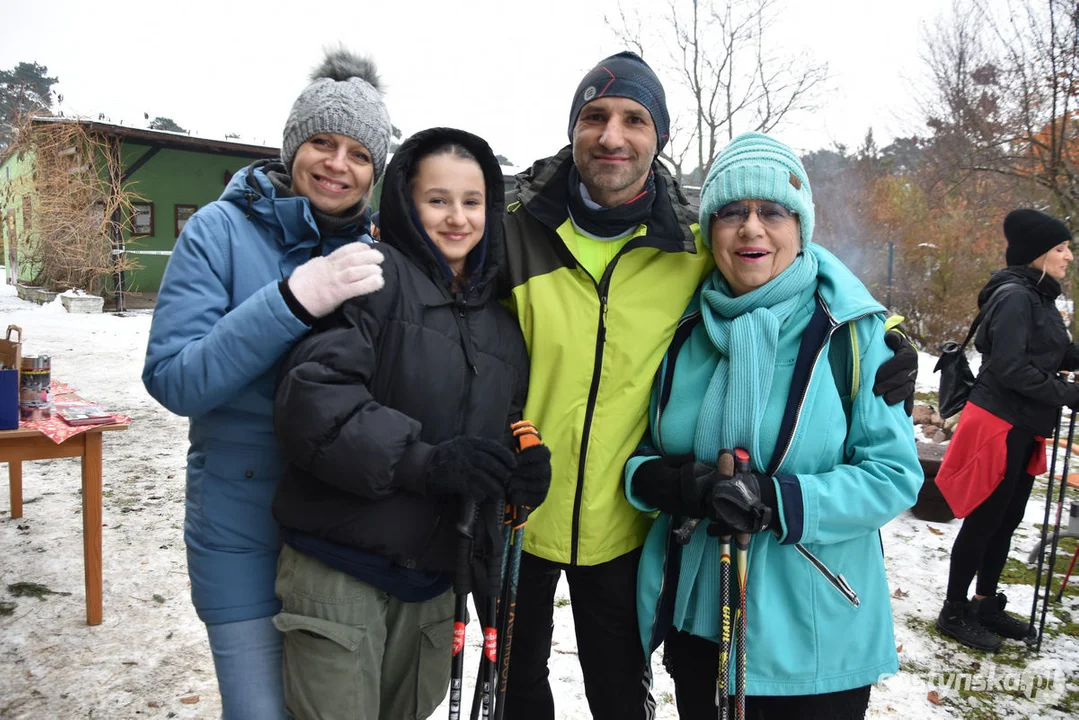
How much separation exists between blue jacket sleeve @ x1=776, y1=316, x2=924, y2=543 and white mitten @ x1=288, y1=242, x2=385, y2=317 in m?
1.18

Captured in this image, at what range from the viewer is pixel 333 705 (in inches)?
67.8

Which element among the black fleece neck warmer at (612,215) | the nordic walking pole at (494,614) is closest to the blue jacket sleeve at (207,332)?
the nordic walking pole at (494,614)

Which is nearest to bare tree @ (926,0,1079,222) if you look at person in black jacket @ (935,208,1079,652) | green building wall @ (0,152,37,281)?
person in black jacket @ (935,208,1079,652)

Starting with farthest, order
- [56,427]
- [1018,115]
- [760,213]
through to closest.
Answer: [1018,115] < [56,427] < [760,213]

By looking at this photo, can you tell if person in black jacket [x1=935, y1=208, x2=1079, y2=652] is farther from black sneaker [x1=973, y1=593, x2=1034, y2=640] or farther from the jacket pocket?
the jacket pocket

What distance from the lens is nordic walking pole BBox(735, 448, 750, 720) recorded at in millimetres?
1850

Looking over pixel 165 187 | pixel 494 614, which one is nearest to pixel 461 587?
pixel 494 614

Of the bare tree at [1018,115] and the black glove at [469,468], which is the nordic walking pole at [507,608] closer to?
the black glove at [469,468]

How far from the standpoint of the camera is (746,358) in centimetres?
191

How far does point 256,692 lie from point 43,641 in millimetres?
2405

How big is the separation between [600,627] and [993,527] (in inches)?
113

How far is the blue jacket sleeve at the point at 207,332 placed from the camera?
1.67m

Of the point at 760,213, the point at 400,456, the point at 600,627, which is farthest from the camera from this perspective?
the point at 600,627

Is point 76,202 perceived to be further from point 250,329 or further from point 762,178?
point 762,178
